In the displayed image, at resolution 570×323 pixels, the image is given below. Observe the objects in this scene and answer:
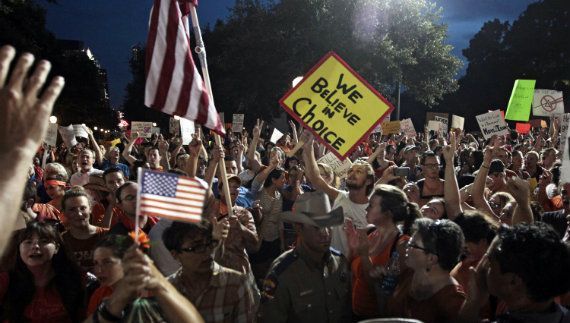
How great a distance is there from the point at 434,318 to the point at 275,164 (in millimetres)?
5033

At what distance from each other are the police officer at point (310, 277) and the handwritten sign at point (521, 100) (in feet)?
38.9

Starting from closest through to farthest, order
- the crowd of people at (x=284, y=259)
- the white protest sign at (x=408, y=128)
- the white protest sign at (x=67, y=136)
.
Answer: the crowd of people at (x=284, y=259) < the white protest sign at (x=67, y=136) < the white protest sign at (x=408, y=128)

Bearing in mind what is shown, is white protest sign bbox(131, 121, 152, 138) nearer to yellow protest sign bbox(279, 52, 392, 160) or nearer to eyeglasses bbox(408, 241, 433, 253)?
yellow protest sign bbox(279, 52, 392, 160)

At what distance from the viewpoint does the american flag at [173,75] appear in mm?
4625

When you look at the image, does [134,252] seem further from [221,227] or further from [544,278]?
[544,278]

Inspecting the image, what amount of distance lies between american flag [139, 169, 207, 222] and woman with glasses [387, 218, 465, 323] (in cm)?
137

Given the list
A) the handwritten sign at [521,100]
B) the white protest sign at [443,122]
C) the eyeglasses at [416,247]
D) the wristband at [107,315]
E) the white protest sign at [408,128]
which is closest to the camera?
the wristband at [107,315]

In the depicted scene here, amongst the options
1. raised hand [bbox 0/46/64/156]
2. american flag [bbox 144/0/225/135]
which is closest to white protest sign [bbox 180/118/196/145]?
american flag [bbox 144/0/225/135]

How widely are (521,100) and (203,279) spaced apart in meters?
13.2

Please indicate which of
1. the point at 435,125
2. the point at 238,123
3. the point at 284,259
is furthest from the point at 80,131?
the point at 284,259

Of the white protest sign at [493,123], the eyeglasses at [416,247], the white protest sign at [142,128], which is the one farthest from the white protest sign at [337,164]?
the white protest sign at [142,128]

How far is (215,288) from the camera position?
3.37 m

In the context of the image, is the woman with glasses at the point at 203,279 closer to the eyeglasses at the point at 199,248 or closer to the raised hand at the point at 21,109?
the eyeglasses at the point at 199,248

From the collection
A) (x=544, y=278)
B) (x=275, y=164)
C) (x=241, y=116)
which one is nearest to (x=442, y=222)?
(x=544, y=278)
